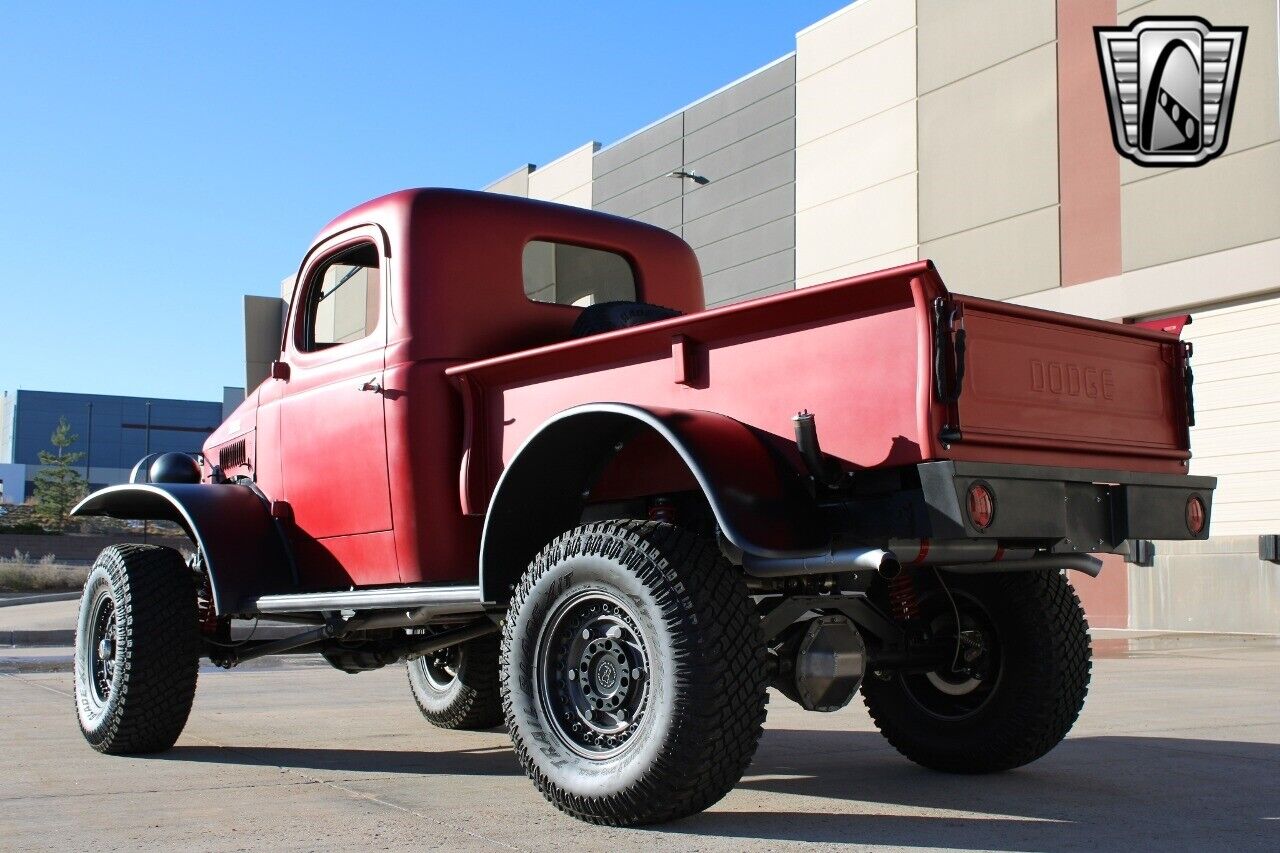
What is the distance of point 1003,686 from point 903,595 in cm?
59

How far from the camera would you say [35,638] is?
50.8ft

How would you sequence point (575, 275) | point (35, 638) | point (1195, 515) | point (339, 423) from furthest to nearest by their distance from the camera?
point (35, 638) → point (575, 275) → point (339, 423) → point (1195, 515)

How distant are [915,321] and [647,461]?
1.25m

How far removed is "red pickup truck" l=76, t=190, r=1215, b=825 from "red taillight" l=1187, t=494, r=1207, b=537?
0.14 feet

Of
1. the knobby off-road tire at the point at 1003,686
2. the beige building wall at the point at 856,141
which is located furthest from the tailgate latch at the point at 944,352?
the beige building wall at the point at 856,141

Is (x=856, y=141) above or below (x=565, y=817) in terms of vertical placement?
above

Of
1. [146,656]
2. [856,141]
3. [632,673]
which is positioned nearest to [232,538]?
[146,656]

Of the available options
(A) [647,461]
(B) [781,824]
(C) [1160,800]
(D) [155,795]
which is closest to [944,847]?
(B) [781,824]

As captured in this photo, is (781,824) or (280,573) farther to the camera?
(280,573)

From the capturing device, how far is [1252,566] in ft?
59.9

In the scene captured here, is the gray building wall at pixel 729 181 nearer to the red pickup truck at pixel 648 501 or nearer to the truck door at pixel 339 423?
the truck door at pixel 339 423

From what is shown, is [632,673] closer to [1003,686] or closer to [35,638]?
[1003,686]

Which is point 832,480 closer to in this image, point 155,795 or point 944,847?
point 944,847

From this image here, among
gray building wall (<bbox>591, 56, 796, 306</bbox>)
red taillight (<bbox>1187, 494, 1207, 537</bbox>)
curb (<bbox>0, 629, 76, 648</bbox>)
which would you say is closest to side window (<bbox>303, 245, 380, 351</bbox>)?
red taillight (<bbox>1187, 494, 1207, 537</bbox>)
